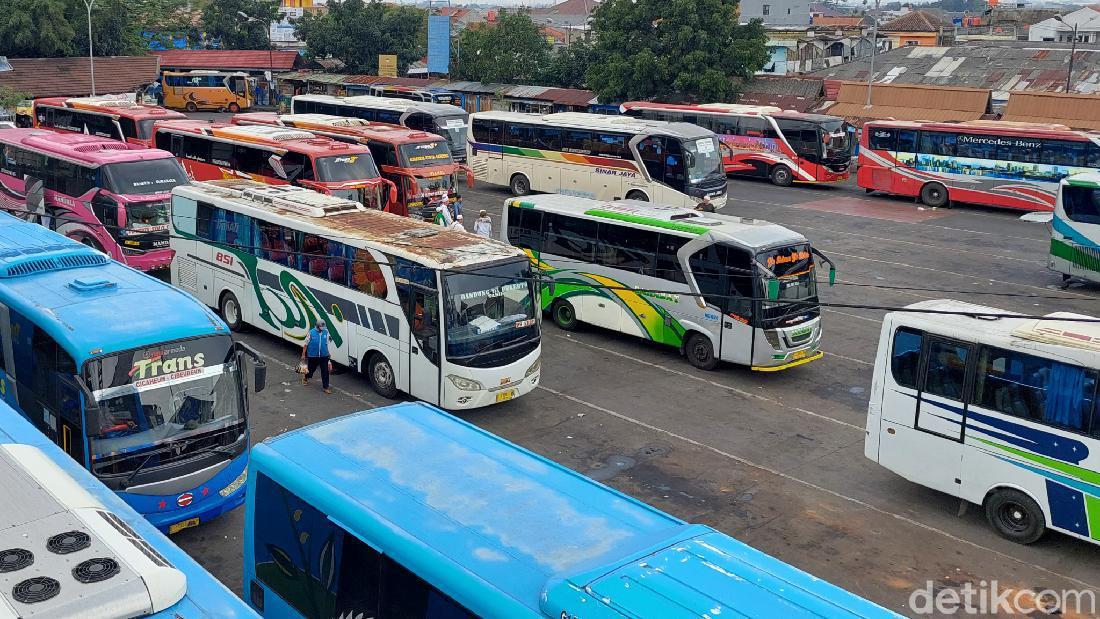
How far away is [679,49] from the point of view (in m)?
45.2

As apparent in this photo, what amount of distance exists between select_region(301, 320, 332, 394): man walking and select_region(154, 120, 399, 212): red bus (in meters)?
8.95

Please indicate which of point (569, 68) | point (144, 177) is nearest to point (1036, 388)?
point (144, 177)

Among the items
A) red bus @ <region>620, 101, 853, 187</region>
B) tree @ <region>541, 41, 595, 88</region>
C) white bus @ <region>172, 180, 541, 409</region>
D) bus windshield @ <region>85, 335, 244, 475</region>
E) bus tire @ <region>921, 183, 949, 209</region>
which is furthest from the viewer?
tree @ <region>541, 41, 595, 88</region>

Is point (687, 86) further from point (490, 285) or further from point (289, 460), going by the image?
point (289, 460)

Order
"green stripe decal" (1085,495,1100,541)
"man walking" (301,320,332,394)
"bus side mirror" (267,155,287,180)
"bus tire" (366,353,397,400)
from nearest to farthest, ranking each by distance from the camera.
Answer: "green stripe decal" (1085,495,1100,541) → "bus tire" (366,353,397,400) → "man walking" (301,320,332,394) → "bus side mirror" (267,155,287,180)

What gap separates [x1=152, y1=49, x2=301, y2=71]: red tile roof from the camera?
64.4m

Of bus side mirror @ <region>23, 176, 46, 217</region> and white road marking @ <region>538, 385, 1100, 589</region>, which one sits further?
bus side mirror @ <region>23, 176, 46, 217</region>

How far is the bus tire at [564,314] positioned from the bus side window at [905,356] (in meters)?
8.24

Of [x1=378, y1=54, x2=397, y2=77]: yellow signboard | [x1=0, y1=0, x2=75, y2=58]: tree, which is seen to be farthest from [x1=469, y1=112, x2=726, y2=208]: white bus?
[x1=0, y1=0, x2=75, y2=58]: tree

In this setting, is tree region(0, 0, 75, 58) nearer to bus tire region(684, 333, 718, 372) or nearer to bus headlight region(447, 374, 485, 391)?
bus tire region(684, 333, 718, 372)

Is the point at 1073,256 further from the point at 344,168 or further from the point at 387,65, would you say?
the point at 387,65

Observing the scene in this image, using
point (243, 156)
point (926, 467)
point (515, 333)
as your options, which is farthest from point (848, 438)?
point (243, 156)

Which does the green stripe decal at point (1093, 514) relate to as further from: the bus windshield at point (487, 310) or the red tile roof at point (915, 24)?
the red tile roof at point (915, 24)

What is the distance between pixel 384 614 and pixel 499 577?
1198 millimetres
